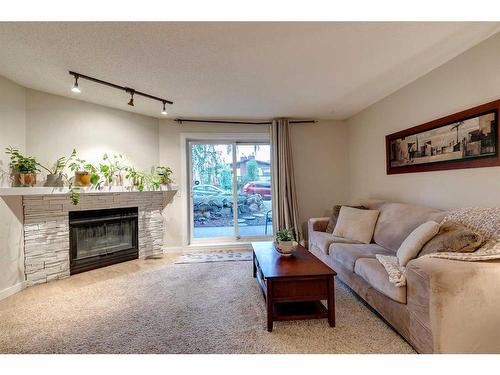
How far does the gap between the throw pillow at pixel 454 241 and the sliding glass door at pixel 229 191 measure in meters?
A: 2.86

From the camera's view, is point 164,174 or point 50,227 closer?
point 50,227

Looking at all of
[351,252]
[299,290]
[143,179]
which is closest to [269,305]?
[299,290]

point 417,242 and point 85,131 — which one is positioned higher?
point 85,131

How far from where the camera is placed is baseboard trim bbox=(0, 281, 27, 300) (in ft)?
8.53

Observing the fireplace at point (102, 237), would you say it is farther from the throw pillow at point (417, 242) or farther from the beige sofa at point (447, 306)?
the throw pillow at point (417, 242)

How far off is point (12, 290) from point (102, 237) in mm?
1101

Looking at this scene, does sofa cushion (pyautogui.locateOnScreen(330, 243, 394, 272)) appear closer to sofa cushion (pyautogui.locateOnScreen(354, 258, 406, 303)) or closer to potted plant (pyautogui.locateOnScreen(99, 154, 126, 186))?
sofa cushion (pyautogui.locateOnScreen(354, 258, 406, 303))

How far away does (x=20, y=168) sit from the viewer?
109 inches

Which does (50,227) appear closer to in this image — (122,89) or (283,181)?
(122,89)

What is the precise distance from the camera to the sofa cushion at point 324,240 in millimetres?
2988

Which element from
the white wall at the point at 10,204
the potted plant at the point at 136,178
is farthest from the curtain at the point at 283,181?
the white wall at the point at 10,204

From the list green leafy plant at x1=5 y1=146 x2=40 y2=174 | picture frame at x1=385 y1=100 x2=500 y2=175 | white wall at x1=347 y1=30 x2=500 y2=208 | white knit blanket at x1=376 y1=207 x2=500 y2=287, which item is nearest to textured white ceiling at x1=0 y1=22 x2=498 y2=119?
white wall at x1=347 y1=30 x2=500 y2=208
